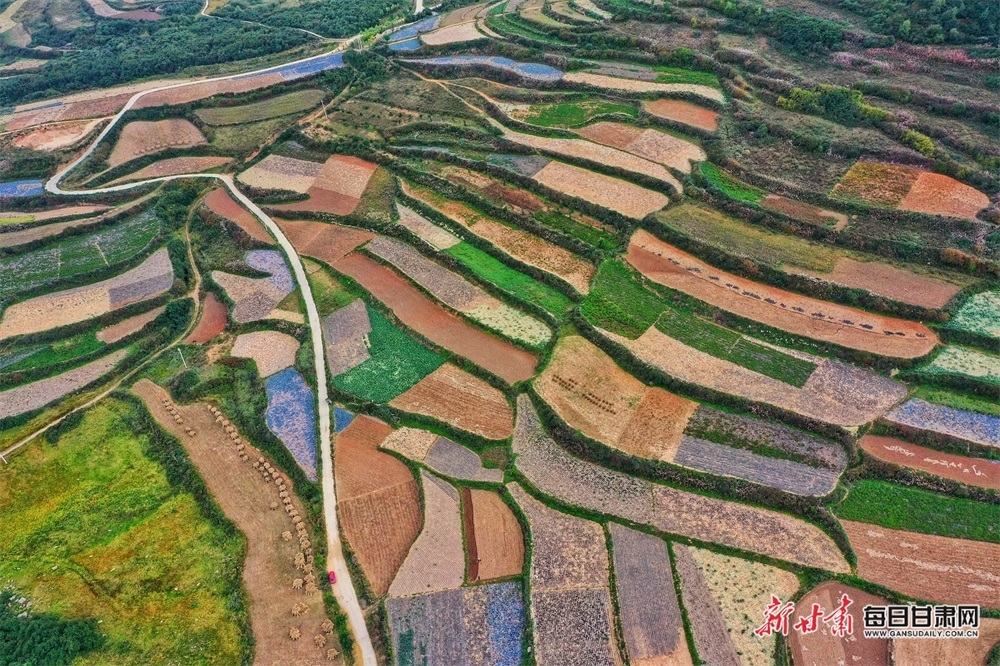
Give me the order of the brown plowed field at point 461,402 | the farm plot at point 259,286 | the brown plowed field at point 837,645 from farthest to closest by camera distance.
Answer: the farm plot at point 259,286, the brown plowed field at point 461,402, the brown plowed field at point 837,645

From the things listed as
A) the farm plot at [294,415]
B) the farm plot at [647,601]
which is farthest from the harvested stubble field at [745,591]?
the farm plot at [294,415]

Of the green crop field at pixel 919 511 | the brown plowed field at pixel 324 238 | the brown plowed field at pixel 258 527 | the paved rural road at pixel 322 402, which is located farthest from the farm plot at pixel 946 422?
the brown plowed field at pixel 324 238

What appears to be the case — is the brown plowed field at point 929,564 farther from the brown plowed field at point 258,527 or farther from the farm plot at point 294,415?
the farm plot at point 294,415

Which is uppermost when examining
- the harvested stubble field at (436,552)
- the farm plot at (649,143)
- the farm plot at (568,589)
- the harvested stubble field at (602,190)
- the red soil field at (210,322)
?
the farm plot at (649,143)

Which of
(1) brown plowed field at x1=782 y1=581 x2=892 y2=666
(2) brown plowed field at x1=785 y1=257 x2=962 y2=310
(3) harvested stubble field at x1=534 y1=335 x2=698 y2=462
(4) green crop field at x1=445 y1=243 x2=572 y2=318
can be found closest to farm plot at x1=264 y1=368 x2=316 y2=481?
(3) harvested stubble field at x1=534 y1=335 x2=698 y2=462

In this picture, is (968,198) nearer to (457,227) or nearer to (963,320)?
(963,320)

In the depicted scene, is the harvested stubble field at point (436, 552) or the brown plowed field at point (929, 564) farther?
the harvested stubble field at point (436, 552)

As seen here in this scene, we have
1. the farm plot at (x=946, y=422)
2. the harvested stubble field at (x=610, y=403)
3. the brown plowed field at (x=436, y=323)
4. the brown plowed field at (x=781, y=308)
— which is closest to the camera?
the farm plot at (x=946, y=422)

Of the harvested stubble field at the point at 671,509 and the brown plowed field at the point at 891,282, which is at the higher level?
the brown plowed field at the point at 891,282

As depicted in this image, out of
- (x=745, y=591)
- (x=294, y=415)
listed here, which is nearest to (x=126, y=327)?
(x=294, y=415)
